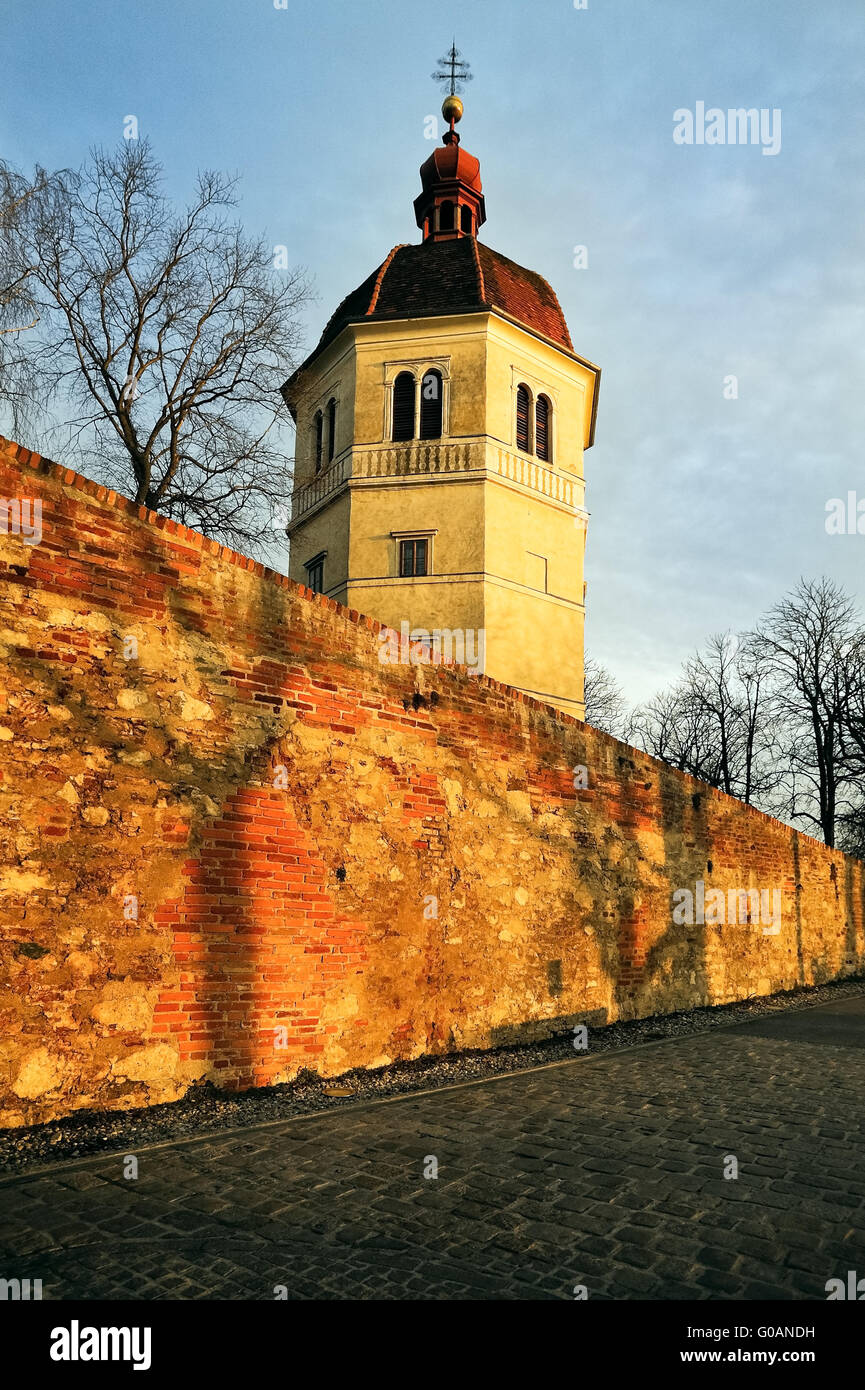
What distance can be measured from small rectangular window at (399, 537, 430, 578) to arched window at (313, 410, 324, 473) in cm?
438

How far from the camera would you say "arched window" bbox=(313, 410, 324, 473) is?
2531cm

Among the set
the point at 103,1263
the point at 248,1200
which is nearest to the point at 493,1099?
the point at 248,1200

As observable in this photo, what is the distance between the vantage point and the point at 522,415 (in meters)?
24.1

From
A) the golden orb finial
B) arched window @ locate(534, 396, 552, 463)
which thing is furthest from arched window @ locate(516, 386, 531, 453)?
the golden orb finial

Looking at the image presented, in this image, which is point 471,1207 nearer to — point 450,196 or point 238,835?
point 238,835

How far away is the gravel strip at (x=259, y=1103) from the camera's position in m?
4.99

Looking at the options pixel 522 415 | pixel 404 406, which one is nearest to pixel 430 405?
pixel 404 406

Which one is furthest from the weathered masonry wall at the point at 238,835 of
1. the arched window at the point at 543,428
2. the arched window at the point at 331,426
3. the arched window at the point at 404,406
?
the arched window at the point at 331,426

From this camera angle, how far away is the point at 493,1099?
663 cm

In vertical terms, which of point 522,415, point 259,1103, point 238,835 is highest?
point 522,415

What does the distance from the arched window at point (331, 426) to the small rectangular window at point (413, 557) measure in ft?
13.2

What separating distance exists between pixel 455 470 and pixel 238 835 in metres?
17.8
